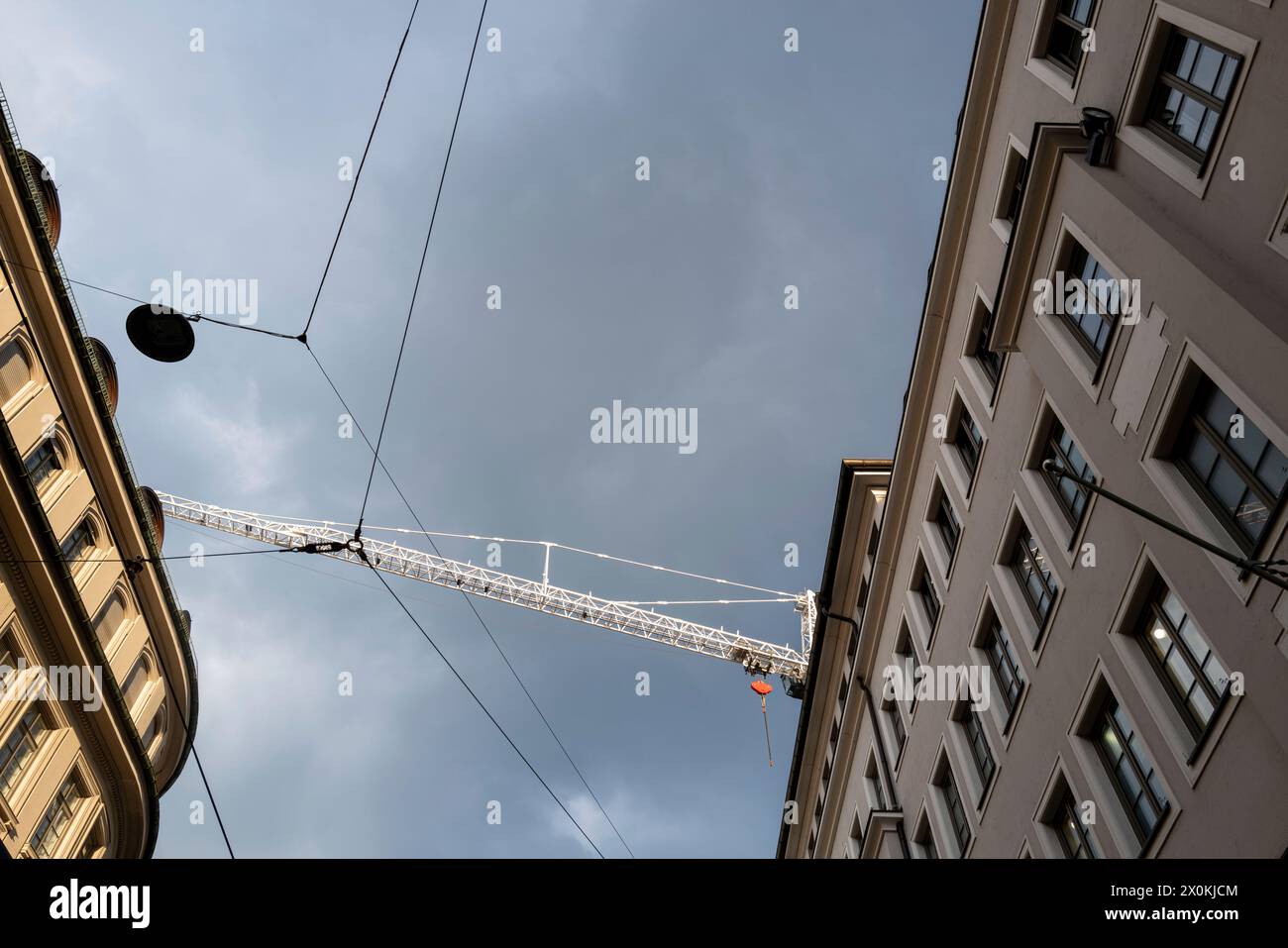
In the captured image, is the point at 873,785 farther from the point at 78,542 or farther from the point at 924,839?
the point at 78,542

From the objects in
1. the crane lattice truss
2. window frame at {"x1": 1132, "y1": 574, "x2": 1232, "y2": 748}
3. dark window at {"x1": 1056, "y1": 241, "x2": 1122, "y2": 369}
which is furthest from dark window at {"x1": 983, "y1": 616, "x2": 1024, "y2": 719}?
the crane lattice truss

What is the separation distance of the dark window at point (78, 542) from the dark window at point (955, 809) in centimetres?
2467

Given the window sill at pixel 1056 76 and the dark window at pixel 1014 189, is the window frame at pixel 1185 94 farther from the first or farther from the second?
the dark window at pixel 1014 189

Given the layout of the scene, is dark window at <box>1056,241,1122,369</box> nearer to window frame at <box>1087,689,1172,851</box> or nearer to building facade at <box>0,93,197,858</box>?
window frame at <box>1087,689,1172,851</box>

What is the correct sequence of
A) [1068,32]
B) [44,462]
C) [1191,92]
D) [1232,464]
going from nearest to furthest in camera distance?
[1232,464], [1191,92], [1068,32], [44,462]

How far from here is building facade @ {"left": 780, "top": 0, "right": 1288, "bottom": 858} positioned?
11.7 meters

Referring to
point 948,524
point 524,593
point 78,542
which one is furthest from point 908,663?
point 524,593

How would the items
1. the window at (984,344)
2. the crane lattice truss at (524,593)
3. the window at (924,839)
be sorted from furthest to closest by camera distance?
the crane lattice truss at (524,593) → the window at (924,839) → the window at (984,344)

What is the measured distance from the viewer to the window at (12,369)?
23.5 meters

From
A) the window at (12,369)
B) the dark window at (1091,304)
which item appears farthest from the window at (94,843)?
the dark window at (1091,304)

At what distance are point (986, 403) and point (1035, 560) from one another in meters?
4.09

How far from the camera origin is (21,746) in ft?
77.9

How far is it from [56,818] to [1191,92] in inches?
1251
